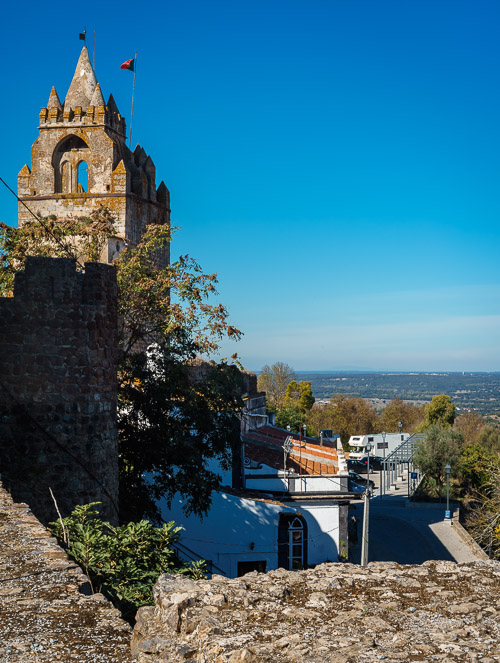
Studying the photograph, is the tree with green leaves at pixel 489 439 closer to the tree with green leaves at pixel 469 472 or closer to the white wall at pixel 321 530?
the tree with green leaves at pixel 469 472

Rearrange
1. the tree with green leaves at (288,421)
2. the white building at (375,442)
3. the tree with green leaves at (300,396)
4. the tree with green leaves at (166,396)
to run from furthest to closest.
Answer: the tree with green leaves at (300,396) → the white building at (375,442) → the tree with green leaves at (288,421) → the tree with green leaves at (166,396)

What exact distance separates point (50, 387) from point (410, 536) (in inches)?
856

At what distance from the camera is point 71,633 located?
12.3 feet

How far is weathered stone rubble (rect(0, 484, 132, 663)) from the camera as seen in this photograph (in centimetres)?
353

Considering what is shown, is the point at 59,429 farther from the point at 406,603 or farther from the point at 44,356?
the point at 406,603

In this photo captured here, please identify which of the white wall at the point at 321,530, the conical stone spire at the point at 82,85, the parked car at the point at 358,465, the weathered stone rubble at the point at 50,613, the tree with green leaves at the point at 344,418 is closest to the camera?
the weathered stone rubble at the point at 50,613

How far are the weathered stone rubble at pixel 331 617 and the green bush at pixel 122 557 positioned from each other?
66.5 inches

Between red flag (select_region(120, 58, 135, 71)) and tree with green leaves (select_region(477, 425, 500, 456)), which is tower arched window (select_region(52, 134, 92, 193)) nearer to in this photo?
red flag (select_region(120, 58, 135, 71))

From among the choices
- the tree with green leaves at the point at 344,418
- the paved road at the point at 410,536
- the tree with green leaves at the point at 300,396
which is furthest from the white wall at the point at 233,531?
the tree with green leaves at the point at 344,418

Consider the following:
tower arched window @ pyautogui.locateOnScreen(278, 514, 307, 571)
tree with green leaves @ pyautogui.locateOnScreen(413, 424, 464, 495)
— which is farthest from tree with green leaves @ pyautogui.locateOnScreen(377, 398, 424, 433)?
tower arched window @ pyautogui.locateOnScreen(278, 514, 307, 571)

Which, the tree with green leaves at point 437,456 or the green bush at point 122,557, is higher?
the green bush at point 122,557

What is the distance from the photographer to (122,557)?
6.71 meters

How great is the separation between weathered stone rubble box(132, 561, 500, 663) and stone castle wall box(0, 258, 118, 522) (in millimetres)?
5502

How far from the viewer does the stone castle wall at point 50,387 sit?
9266 millimetres
